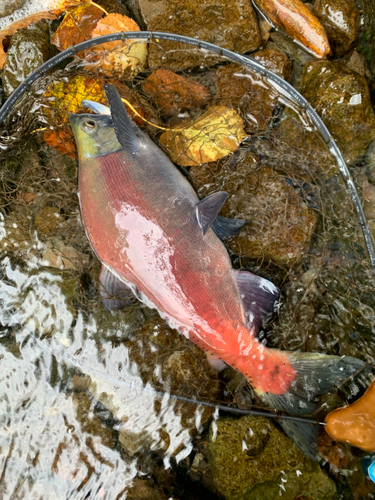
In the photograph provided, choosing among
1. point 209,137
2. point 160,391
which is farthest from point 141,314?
point 209,137

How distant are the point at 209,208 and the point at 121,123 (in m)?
0.94

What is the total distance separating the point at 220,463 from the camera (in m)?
3.16

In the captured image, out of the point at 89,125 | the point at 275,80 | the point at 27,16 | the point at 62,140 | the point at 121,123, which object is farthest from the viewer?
the point at 27,16

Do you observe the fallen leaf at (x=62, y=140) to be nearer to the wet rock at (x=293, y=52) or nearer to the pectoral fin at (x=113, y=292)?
the pectoral fin at (x=113, y=292)

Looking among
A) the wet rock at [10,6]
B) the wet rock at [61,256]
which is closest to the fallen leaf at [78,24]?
the wet rock at [10,6]

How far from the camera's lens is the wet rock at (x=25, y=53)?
3.52 meters

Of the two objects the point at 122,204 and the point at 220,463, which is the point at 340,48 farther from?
the point at 220,463

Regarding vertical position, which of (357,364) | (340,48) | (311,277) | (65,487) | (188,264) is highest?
(340,48)

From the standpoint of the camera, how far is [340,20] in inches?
128

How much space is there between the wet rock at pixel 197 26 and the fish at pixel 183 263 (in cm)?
100

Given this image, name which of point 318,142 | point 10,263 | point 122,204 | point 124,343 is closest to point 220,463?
point 124,343

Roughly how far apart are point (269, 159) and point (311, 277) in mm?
1129

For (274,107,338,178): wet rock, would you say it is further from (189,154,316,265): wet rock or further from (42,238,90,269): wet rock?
(42,238,90,269): wet rock

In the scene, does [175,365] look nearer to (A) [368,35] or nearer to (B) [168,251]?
(B) [168,251]
